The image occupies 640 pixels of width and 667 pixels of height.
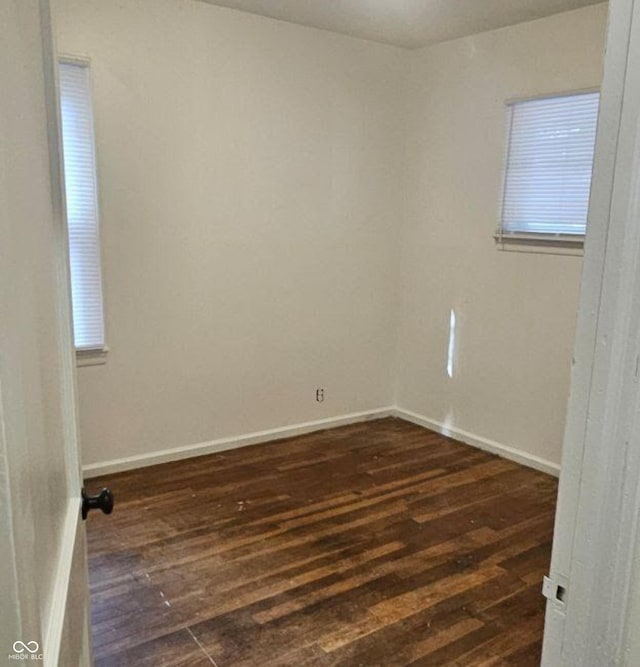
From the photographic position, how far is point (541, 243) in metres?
3.56

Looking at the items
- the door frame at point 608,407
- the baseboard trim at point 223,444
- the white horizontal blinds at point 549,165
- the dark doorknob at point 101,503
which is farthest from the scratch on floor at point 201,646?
the white horizontal blinds at point 549,165

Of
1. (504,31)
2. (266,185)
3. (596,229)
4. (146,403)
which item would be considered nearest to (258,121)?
(266,185)

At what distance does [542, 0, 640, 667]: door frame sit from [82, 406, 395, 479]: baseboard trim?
2754 mm

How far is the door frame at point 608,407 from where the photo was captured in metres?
0.79

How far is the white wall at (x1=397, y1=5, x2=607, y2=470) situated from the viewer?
3.47 meters

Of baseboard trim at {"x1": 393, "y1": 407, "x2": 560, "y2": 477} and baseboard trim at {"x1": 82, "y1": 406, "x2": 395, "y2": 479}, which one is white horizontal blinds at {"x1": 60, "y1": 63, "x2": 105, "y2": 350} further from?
baseboard trim at {"x1": 393, "y1": 407, "x2": 560, "y2": 477}

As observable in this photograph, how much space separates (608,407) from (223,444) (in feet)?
10.7

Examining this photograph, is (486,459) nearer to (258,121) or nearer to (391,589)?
(391,589)

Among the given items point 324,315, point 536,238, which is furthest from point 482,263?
point 324,315

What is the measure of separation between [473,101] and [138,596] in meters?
3.40

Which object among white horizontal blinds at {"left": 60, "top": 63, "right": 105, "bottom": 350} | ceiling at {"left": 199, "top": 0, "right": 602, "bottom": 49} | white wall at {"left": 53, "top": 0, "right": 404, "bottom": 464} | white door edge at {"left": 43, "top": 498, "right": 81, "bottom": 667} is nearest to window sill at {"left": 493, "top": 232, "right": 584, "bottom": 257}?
white wall at {"left": 53, "top": 0, "right": 404, "bottom": 464}

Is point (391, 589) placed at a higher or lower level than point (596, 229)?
lower

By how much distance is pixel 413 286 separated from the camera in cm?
445

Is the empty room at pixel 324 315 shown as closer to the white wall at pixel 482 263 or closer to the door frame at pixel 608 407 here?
the white wall at pixel 482 263
